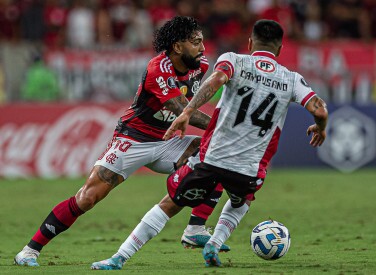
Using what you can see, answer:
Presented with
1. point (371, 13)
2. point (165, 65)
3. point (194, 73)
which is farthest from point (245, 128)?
point (371, 13)

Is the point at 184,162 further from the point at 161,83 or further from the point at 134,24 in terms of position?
the point at 134,24

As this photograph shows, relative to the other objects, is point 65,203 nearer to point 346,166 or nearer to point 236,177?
point 236,177

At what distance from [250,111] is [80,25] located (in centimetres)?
1362

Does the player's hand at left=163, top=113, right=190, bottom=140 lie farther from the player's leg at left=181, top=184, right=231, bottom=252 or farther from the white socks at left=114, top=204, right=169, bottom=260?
the player's leg at left=181, top=184, right=231, bottom=252

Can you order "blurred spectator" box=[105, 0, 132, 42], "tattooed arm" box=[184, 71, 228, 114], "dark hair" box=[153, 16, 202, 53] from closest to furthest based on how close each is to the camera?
"tattooed arm" box=[184, 71, 228, 114] < "dark hair" box=[153, 16, 202, 53] < "blurred spectator" box=[105, 0, 132, 42]

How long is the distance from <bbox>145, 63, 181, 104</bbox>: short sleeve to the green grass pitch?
1588 millimetres

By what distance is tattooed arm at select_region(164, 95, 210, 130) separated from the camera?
847 centimetres

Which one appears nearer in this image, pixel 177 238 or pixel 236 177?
pixel 236 177

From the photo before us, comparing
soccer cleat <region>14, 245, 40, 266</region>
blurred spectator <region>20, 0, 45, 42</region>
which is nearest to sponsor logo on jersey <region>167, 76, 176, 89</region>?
soccer cleat <region>14, 245, 40, 266</region>

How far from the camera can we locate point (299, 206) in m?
14.6

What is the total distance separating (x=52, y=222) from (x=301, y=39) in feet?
46.8

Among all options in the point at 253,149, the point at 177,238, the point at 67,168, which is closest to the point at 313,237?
the point at 177,238

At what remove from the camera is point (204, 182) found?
7859mm

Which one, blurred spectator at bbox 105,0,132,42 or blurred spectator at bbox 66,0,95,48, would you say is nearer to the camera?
blurred spectator at bbox 66,0,95,48
